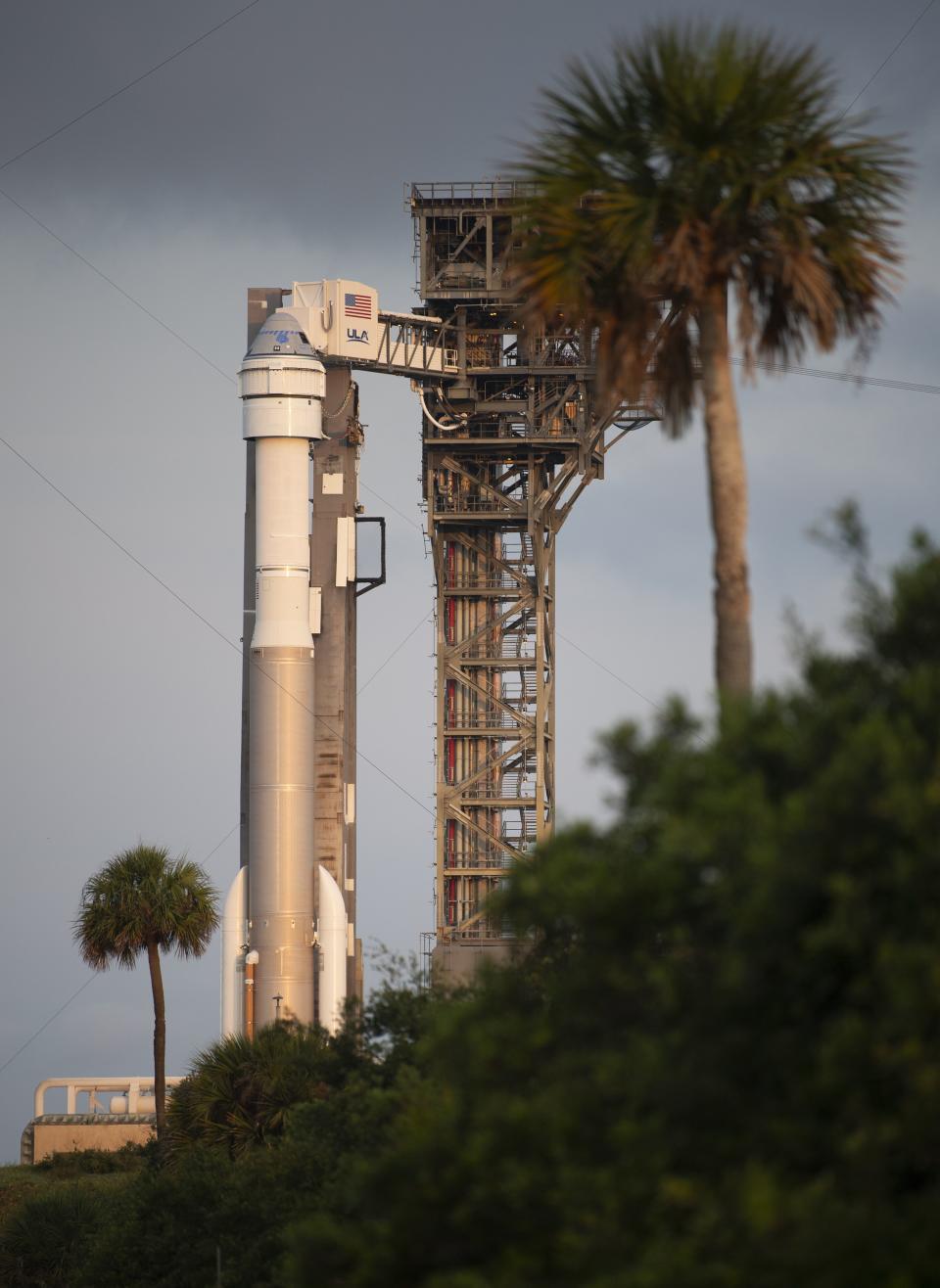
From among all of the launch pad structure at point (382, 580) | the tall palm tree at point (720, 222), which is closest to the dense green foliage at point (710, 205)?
the tall palm tree at point (720, 222)

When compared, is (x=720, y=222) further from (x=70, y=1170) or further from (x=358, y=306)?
(x=70, y=1170)

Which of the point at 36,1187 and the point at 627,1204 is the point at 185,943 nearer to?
the point at 36,1187

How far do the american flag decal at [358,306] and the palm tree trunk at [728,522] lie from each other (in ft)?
147

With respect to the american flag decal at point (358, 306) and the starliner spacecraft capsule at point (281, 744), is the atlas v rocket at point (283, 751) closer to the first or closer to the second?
the starliner spacecraft capsule at point (281, 744)

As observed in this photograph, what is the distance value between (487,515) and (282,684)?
15.1 meters

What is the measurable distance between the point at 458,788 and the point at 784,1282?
57.4 m

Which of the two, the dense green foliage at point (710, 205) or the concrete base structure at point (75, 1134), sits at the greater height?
the dense green foliage at point (710, 205)

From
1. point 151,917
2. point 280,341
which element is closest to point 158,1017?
point 151,917

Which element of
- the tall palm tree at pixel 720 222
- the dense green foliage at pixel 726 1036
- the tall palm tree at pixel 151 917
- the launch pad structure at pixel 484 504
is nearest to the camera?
the dense green foliage at pixel 726 1036

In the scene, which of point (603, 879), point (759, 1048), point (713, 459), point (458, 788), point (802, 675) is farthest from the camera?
point (458, 788)

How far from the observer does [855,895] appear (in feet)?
37.0

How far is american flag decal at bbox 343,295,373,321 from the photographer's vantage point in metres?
62.3

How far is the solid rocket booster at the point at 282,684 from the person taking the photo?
54.8 m

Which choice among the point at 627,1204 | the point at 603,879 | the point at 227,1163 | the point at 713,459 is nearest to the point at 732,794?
the point at 603,879
